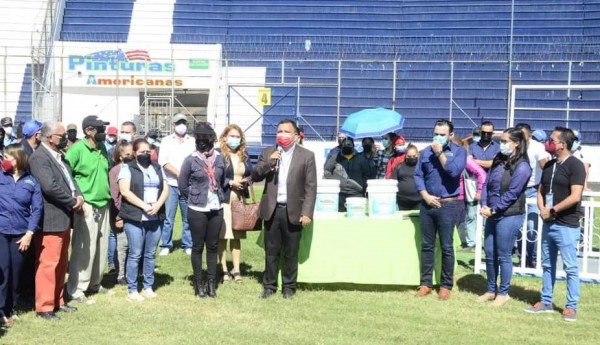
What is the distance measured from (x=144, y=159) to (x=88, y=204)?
71 cm

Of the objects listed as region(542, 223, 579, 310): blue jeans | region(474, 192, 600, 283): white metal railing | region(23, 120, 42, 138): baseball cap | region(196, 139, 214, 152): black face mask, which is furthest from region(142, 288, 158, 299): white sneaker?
region(542, 223, 579, 310): blue jeans

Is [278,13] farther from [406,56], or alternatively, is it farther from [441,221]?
[441,221]

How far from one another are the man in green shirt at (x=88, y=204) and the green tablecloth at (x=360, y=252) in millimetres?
2165

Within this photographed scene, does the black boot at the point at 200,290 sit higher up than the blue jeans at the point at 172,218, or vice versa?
the blue jeans at the point at 172,218

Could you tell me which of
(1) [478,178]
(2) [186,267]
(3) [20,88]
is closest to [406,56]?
(3) [20,88]

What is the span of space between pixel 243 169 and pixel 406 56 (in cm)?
1593

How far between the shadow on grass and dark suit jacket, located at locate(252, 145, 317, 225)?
210 centimetres

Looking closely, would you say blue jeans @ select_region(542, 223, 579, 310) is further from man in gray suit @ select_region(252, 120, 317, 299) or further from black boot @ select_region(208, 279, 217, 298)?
black boot @ select_region(208, 279, 217, 298)

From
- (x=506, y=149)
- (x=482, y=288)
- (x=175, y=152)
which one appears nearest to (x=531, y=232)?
(x=482, y=288)

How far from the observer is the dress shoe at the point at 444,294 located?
25.2ft

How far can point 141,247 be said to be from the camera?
24.6ft

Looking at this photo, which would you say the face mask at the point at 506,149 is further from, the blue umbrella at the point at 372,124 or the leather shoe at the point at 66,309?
the leather shoe at the point at 66,309

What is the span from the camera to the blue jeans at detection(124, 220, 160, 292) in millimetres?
7414

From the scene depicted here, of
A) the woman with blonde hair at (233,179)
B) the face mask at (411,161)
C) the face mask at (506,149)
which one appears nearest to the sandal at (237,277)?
the woman with blonde hair at (233,179)
